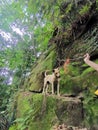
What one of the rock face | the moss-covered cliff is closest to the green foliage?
the moss-covered cliff

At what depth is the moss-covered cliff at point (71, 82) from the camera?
4172 mm

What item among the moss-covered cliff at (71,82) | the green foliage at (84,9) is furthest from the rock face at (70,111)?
the green foliage at (84,9)

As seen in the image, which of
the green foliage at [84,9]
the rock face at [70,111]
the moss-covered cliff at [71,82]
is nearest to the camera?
the rock face at [70,111]

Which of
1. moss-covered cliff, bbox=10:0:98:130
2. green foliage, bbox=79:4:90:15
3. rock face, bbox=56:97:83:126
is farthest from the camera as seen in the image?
green foliage, bbox=79:4:90:15

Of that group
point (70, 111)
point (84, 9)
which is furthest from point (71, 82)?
point (84, 9)

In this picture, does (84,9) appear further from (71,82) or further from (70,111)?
(70,111)

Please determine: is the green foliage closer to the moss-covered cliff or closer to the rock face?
the moss-covered cliff

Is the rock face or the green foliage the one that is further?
the green foliage

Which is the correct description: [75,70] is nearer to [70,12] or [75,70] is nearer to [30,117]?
[30,117]

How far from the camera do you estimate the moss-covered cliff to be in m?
4.17

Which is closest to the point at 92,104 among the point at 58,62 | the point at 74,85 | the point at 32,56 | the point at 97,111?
the point at 97,111

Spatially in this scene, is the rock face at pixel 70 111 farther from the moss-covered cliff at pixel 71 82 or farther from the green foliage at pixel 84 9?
the green foliage at pixel 84 9

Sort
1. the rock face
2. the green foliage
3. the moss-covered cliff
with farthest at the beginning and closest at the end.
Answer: the green foliage, the moss-covered cliff, the rock face

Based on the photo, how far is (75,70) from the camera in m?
5.33
